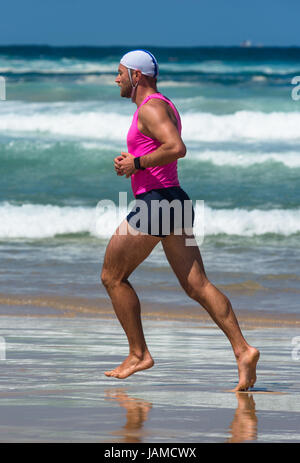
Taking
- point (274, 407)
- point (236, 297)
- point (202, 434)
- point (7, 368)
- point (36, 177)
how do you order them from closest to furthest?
point (202, 434) < point (274, 407) < point (7, 368) < point (236, 297) < point (36, 177)

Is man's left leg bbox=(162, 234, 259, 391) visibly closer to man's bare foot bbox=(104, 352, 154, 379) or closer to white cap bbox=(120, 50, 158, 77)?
man's bare foot bbox=(104, 352, 154, 379)

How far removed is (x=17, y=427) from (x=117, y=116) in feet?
71.2

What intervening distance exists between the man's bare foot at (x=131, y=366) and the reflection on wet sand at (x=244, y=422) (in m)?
0.67

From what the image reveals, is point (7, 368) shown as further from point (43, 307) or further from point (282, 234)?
point (282, 234)

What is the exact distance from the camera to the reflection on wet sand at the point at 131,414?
3680 millimetres

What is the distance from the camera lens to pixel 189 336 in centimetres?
700

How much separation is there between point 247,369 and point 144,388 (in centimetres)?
52

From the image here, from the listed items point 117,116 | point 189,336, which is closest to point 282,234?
point 189,336

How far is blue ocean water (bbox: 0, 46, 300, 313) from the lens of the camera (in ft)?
32.3
